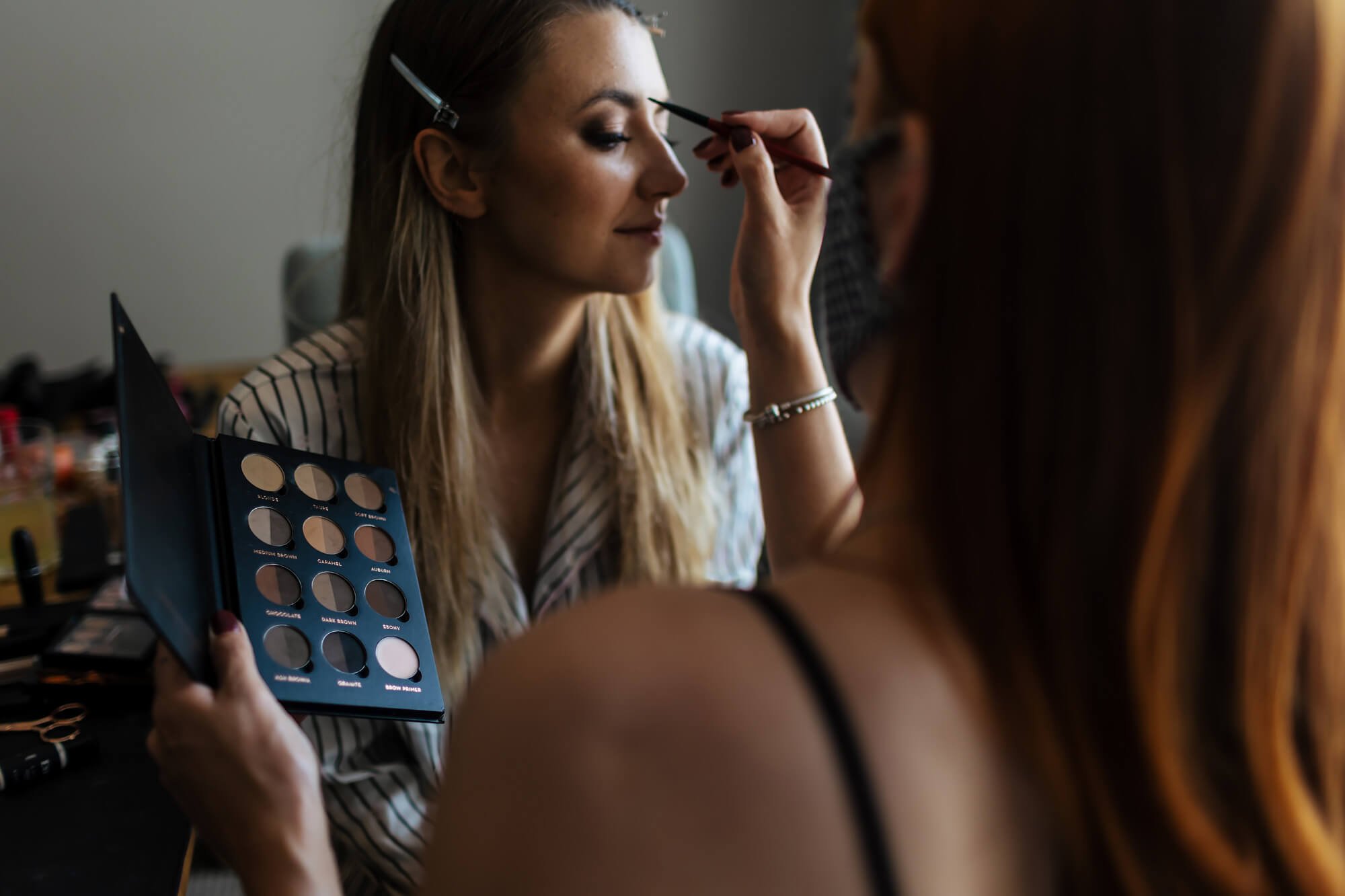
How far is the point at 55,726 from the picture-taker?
929mm

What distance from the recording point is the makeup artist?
0.42 m

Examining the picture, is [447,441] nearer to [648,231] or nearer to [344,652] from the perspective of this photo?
[648,231]

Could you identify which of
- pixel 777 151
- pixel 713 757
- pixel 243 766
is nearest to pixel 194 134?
pixel 777 151

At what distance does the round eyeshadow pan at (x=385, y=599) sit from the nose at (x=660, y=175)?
57 centimetres

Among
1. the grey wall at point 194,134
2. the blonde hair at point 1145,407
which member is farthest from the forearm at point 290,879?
the grey wall at point 194,134

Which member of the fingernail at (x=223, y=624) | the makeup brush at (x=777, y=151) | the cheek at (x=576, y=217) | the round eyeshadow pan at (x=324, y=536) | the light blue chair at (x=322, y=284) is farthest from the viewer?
the light blue chair at (x=322, y=284)

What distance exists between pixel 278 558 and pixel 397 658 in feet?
0.39

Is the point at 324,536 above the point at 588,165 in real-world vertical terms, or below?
below

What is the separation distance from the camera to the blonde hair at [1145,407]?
41 cm

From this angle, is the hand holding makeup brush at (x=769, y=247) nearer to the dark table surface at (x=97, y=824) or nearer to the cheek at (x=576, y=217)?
the cheek at (x=576, y=217)

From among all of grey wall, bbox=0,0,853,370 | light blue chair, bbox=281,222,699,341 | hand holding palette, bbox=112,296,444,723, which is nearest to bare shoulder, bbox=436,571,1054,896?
hand holding palette, bbox=112,296,444,723

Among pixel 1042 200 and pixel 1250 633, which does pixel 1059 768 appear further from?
pixel 1042 200

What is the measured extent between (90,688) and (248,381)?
0.36m

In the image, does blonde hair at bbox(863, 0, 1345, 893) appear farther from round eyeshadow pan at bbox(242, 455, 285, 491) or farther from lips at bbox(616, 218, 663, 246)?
lips at bbox(616, 218, 663, 246)
